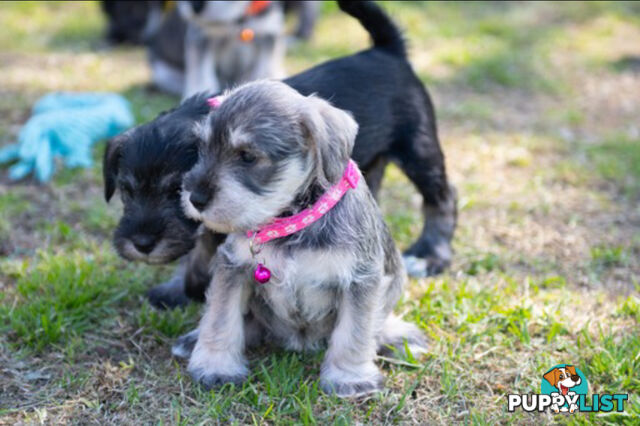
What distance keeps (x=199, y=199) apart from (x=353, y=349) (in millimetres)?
1096

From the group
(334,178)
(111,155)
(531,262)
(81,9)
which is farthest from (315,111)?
(81,9)

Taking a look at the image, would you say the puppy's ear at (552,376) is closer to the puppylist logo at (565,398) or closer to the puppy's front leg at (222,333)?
the puppylist logo at (565,398)

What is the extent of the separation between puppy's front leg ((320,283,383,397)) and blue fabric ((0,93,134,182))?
11.9 ft

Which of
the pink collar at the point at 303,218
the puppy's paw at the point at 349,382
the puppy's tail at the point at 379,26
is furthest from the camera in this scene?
the puppy's tail at the point at 379,26

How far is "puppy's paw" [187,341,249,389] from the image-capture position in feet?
11.4

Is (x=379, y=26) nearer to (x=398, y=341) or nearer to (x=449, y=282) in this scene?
(x=449, y=282)

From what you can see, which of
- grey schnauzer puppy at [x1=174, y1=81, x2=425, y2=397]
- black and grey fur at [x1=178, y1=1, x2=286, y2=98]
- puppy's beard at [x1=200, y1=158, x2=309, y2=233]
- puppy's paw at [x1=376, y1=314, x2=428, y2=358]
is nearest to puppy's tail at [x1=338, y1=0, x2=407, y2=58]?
grey schnauzer puppy at [x1=174, y1=81, x2=425, y2=397]

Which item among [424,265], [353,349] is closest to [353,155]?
→ [424,265]

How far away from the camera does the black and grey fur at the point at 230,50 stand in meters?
7.57

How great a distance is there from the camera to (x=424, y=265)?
478 cm

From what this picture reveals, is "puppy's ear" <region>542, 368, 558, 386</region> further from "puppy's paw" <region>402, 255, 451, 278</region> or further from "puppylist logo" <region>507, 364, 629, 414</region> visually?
"puppy's paw" <region>402, 255, 451, 278</region>

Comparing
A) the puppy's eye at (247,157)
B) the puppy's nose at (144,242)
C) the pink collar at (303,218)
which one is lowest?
the puppy's nose at (144,242)

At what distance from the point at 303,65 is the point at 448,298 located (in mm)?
5602

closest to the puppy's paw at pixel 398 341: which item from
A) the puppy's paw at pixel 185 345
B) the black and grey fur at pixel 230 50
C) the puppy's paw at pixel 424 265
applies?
the puppy's paw at pixel 424 265
